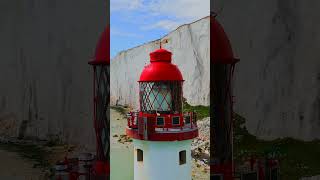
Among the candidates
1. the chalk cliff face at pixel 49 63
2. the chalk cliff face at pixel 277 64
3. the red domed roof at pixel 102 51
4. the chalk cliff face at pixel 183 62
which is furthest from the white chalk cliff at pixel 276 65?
the chalk cliff face at pixel 49 63

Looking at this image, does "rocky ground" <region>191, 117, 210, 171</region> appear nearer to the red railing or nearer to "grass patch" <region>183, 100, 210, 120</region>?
"grass patch" <region>183, 100, 210, 120</region>

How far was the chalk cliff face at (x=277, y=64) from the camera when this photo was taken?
2.00 m

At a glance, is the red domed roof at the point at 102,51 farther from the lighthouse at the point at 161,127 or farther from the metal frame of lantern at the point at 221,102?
the metal frame of lantern at the point at 221,102

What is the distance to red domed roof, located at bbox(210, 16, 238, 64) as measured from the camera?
217 cm

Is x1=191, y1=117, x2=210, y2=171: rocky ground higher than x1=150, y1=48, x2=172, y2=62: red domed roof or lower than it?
lower

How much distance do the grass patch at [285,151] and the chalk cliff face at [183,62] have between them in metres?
0.64

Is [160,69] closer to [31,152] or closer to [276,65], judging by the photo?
[276,65]

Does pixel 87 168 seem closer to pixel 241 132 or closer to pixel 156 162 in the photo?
pixel 156 162

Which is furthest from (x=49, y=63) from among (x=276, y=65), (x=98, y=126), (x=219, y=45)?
(x=276, y=65)

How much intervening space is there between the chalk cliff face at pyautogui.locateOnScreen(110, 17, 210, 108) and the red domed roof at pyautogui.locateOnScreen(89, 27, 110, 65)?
3.32 ft

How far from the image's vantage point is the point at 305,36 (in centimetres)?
200

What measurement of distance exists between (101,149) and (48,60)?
78 centimetres

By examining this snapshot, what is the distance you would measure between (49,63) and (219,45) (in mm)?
1273

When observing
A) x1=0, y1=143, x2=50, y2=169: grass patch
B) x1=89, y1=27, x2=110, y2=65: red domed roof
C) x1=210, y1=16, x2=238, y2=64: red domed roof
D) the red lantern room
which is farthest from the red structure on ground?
x1=210, y1=16, x2=238, y2=64: red domed roof
